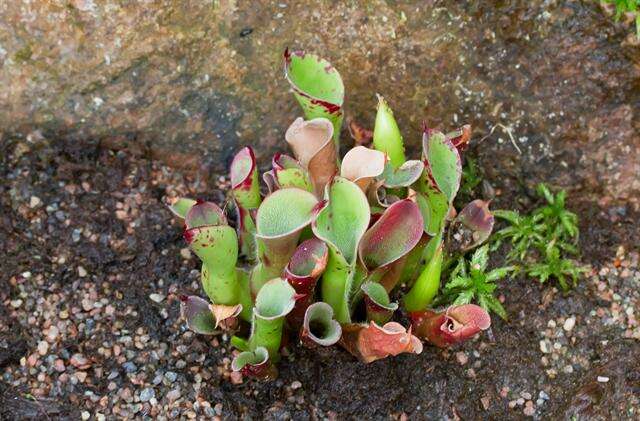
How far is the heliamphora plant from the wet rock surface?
34 centimetres

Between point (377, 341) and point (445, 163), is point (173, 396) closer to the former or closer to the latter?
point (377, 341)

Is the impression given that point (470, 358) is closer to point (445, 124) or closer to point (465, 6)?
point (445, 124)

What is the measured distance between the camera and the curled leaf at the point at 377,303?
1.99 m

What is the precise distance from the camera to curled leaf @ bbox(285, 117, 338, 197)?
209 centimetres

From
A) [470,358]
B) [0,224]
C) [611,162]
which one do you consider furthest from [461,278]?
[0,224]

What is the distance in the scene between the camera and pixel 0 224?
7.86 ft

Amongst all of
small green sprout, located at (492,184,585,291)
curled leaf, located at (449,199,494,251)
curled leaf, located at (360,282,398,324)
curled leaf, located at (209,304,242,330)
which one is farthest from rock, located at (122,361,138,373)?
small green sprout, located at (492,184,585,291)

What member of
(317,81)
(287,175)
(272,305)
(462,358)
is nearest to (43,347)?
(272,305)

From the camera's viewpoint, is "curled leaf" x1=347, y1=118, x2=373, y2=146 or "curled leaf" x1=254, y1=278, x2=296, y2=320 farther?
"curled leaf" x1=347, y1=118, x2=373, y2=146

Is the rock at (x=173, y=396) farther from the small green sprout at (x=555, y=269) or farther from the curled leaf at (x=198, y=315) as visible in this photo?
the small green sprout at (x=555, y=269)

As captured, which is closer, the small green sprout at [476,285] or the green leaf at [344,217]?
the green leaf at [344,217]

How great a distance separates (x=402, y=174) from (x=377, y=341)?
468mm

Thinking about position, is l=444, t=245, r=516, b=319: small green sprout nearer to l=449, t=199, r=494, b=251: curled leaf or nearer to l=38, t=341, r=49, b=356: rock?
l=449, t=199, r=494, b=251: curled leaf

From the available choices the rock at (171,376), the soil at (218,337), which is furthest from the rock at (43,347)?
the rock at (171,376)
